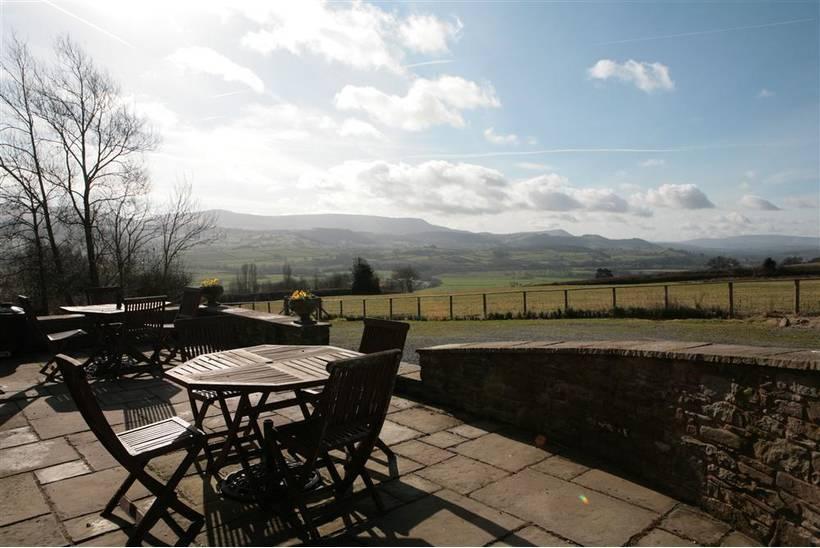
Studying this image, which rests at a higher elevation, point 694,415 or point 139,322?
point 139,322

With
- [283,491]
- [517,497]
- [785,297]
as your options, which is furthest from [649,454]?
[785,297]

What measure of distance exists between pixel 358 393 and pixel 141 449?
107 cm

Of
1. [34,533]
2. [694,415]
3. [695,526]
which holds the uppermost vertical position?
[694,415]

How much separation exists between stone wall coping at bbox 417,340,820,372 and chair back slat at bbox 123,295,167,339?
166 inches

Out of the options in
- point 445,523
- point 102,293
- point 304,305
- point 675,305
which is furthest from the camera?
point 675,305

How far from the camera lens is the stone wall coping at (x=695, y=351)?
7.43 feet

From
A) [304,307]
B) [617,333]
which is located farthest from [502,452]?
[617,333]

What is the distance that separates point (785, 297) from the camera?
16328 mm

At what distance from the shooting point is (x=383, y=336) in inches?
154

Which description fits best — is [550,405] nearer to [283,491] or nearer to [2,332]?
[283,491]

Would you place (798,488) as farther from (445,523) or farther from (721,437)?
(445,523)

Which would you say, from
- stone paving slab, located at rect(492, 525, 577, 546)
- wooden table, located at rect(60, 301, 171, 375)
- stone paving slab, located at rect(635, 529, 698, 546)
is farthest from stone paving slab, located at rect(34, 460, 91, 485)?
stone paving slab, located at rect(635, 529, 698, 546)

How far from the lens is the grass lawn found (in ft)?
34.0

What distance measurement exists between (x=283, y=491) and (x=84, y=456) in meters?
1.72
